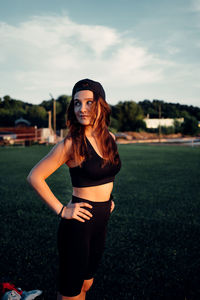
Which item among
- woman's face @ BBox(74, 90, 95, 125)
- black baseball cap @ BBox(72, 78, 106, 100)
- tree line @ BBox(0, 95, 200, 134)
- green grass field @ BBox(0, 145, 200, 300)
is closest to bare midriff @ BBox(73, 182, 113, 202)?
woman's face @ BBox(74, 90, 95, 125)

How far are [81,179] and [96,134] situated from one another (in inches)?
14.1

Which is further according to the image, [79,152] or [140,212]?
[140,212]

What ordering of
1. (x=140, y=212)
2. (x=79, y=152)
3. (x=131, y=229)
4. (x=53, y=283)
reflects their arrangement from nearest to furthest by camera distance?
(x=79, y=152)
(x=53, y=283)
(x=131, y=229)
(x=140, y=212)

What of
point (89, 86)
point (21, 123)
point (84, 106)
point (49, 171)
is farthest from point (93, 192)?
point (21, 123)

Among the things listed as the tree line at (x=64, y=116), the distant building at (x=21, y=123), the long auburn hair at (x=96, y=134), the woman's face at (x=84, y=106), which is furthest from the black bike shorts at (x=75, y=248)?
the distant building at (x=21, y=123)

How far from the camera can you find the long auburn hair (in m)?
1.76

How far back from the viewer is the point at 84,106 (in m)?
1.85

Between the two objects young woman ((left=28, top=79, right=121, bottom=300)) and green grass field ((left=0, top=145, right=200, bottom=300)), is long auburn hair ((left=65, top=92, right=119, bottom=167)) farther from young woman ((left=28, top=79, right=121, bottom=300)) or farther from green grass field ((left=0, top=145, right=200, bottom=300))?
green grass field ((left=0, top=145, right=200, bottom=300))

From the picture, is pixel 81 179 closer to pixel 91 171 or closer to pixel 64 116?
pixel 91 171

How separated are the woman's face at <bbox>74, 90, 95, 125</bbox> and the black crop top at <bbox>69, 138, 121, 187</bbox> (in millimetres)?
157

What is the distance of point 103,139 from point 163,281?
2.13 m

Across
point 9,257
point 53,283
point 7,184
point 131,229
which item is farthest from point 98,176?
point 7,184

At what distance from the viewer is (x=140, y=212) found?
5570mm

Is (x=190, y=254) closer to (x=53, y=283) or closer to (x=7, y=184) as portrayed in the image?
(x=53, y=283)
